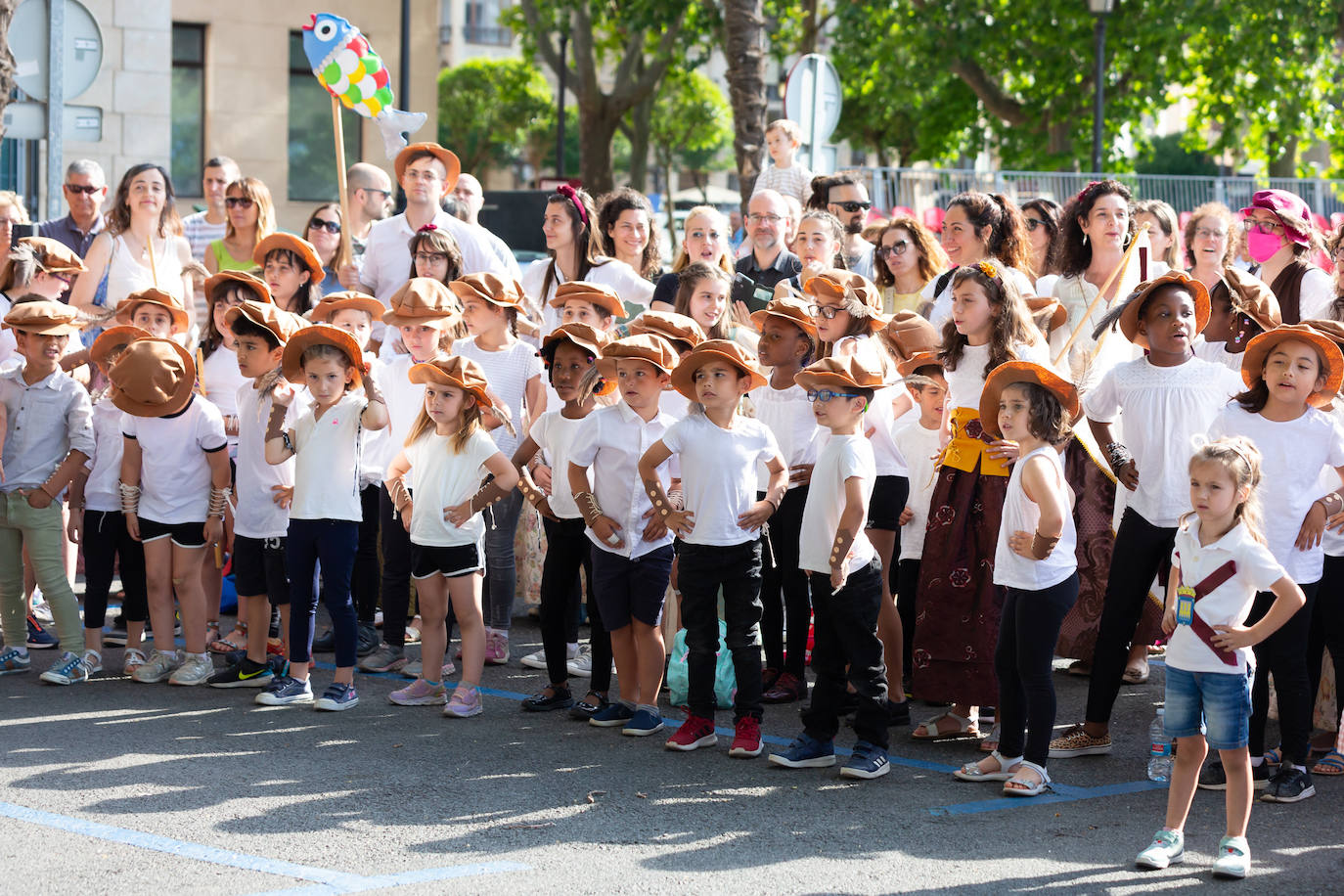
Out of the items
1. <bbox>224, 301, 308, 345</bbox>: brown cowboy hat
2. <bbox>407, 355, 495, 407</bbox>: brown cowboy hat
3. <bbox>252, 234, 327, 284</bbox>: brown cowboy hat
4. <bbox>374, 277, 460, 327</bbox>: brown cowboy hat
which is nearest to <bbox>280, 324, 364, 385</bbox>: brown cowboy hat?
<bbox>224, 301, 308, 345</bbox>: brown cowboy hat

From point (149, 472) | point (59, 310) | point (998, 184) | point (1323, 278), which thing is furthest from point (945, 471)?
point (998, 184)

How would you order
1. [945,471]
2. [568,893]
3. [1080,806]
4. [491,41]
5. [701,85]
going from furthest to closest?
[491,41], [701,85], [945,471], [1080,806], [568,893]

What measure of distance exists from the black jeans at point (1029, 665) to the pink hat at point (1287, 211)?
8.55ft

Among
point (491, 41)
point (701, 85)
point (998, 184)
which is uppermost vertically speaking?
point (491, 41)

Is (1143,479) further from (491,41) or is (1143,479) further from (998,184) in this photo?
(491,41)

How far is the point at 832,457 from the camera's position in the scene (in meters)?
6.16

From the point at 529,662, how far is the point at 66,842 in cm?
308

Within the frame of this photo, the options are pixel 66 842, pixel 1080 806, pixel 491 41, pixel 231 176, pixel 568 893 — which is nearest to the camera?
pixel 568 893

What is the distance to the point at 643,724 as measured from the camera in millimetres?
6668

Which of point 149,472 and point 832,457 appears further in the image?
point 149,472

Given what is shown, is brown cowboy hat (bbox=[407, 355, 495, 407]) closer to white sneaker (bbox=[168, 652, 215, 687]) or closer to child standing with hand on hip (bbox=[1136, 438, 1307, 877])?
white sneaker (bbox=[168, 652, 215, 687])

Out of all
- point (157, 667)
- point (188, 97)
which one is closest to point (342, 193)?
point (157, 667)

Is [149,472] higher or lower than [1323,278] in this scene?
lower

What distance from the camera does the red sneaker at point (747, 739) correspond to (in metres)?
6.29
